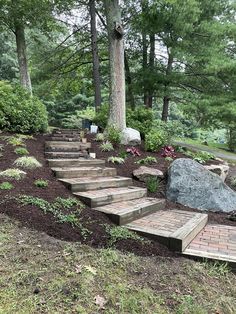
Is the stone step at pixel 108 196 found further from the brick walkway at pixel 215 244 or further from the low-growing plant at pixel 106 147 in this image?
the low-growing plant at pixel 106 147

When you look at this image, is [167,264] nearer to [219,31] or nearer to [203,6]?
[219,31]

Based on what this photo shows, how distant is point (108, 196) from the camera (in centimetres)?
416

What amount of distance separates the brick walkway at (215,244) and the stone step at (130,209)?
2.65 ft

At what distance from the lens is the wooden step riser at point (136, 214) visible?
141 inches

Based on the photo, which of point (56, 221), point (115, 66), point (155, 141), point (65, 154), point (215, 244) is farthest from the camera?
point (115, 66)

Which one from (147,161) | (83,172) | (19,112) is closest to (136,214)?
(83,172)

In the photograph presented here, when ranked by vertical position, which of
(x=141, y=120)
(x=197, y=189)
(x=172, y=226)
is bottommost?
(x=172, y=226)

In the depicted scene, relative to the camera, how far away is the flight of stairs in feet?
11.4

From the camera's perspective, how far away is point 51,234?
120 inches

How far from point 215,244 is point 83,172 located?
8.23ft

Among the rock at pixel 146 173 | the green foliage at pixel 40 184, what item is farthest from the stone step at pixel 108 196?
the rock at pixel 146 173

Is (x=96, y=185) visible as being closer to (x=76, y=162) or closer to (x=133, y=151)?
(x=76, y=162)

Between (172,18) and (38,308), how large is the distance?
8.78m

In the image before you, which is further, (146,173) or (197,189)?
(146,173)
